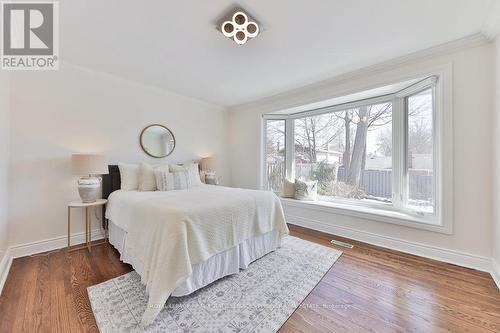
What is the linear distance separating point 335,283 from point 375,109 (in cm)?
253

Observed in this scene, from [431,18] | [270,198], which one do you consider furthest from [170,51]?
[431,18]

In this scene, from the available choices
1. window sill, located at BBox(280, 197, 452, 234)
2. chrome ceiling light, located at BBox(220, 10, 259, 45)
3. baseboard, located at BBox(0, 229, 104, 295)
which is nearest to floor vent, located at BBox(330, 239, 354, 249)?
window sill, located at BBox(280, 197, 452, 234)

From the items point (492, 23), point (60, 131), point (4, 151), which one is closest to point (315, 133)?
point (492, 23)

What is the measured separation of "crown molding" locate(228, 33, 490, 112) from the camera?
208cm

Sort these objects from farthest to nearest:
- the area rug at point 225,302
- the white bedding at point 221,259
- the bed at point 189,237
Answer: the white bedding at point 221,259
the bed at point 189,237
the area rug at point 225,302

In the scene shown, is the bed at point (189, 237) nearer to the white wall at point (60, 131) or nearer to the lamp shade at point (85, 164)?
the lamp shade at point (85, 164)

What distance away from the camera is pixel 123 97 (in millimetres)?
3055

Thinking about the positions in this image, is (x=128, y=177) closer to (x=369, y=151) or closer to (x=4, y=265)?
(x=4, y=265)

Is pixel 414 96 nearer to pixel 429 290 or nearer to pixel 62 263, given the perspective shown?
pixel 429 290

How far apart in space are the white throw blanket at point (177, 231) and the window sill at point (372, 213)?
4.15 ft

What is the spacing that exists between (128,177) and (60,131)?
3.15 ft

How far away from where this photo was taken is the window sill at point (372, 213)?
2296 mm

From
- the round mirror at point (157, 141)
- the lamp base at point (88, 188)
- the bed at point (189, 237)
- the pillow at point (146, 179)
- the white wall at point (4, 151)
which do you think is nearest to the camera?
the bed at point (189, 237)
